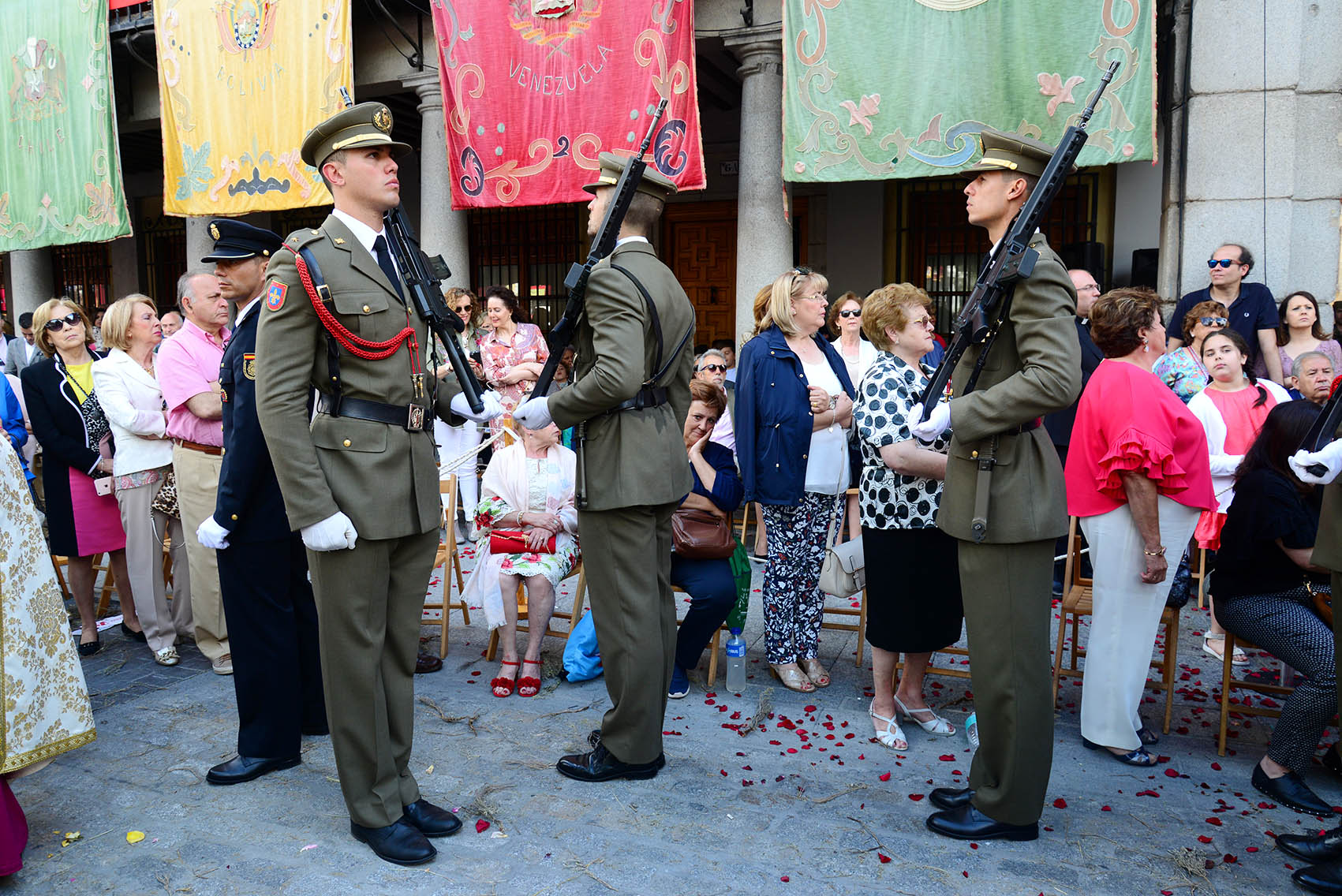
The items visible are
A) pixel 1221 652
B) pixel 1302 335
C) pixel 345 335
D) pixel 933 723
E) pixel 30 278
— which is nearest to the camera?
pixel 345 335

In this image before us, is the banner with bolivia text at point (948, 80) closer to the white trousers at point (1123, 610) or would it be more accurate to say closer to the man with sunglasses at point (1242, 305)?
the man with sunglasses at point (1242, 305)

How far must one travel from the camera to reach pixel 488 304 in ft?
23.7

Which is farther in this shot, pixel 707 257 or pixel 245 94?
pixel 707 257

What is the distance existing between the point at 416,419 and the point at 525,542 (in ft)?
5.25

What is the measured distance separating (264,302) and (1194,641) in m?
4.71

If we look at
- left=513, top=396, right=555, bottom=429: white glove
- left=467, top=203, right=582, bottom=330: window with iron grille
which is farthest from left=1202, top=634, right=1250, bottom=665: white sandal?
left=467, top=203, right=582, bottom=330: window with iron grille

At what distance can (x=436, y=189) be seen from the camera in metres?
9.13

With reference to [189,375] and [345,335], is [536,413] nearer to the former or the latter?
[345,335]

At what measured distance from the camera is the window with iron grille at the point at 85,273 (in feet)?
52.7

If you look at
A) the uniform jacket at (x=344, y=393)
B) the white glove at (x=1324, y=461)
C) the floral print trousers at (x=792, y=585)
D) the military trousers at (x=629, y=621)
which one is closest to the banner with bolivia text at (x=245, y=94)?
the floral print trousers at (x=792, y=585)

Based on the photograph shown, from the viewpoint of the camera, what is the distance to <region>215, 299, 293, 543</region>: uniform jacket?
3.34 metres

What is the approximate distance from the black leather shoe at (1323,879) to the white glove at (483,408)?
277 centimetres

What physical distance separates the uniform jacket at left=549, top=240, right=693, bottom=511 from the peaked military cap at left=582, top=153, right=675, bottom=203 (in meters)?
0.24

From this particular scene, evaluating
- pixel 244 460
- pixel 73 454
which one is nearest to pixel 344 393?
pixel 244 460
